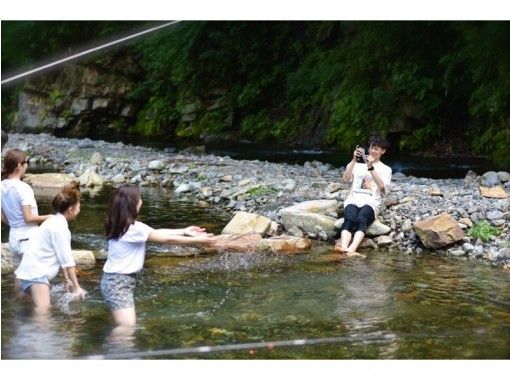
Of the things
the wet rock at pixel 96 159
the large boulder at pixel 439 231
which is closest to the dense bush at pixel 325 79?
the wet rock at pixel 96 159

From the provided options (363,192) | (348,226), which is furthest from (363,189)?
(348,226)

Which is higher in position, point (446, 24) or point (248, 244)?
point (446, 24)

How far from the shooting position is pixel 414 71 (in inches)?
608

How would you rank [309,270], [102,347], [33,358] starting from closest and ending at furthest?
[33,358] < [102,347] < [309,270]

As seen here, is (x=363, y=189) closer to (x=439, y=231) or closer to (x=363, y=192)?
(x=363, y=192)

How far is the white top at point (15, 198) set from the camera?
16.6 feet

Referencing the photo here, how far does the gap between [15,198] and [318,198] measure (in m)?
5.32

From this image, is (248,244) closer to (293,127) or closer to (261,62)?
(293,127)

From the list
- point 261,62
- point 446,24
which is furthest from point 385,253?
point 261,62

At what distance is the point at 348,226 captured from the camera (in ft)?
24.5

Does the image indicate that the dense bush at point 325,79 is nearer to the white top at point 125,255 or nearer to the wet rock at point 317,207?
the wet rock at point 317,207

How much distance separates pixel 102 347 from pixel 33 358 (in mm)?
453

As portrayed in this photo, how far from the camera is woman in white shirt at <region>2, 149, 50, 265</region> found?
504 cm

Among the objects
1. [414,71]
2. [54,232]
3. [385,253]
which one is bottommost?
[385,253]
